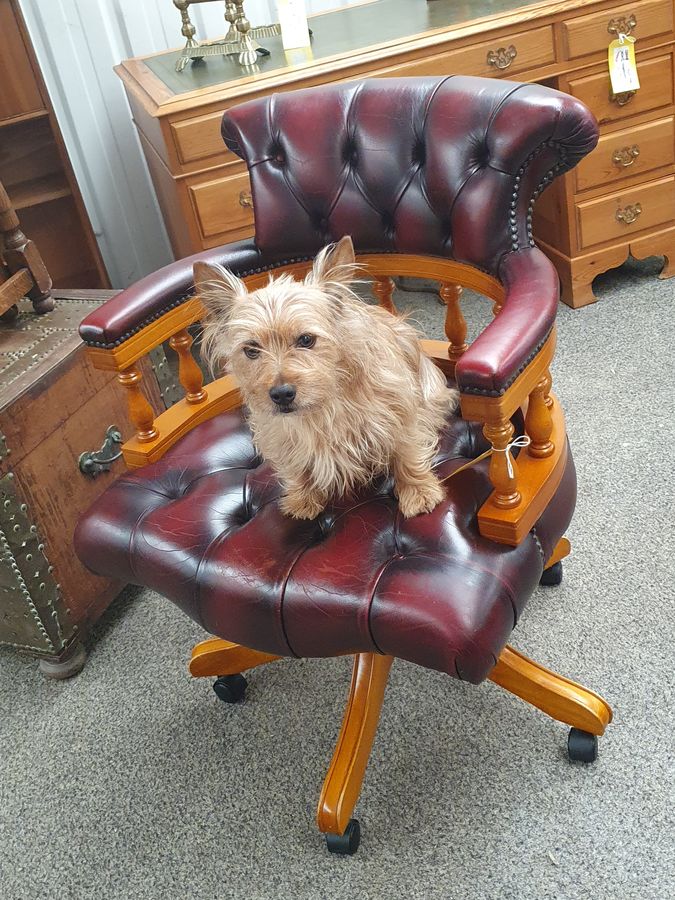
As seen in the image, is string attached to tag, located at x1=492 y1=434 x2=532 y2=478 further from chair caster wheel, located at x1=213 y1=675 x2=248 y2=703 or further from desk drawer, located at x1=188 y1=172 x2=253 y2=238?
desk drawer, located at x1=188 y1=172 x2=253 y2=238

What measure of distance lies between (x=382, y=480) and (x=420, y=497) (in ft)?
0.51

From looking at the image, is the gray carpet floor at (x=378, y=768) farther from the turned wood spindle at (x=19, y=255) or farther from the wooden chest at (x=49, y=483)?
the turned wood spindle at (x=19, y=255)

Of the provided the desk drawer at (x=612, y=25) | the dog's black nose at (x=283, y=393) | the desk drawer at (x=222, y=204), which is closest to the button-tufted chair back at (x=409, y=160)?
the dog's black nose at (x=283, y=393)

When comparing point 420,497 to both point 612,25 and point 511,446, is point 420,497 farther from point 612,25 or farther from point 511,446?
point 612,25

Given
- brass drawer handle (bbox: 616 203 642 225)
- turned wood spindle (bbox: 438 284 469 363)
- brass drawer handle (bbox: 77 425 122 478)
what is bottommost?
brass drawer handle (bbox: 77 425 122 478)

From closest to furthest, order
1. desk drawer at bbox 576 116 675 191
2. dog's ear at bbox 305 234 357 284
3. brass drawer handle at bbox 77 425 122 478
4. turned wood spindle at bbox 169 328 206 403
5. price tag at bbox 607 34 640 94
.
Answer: dog's ear at bbox 305 234 357 284, turned wood spindle at bbox 169 328 206 403, brass drawer handle at bbox 77 425 122 478, price tag at bbox 607 34 640 94, desk drawer at bbox 576 116 675 191

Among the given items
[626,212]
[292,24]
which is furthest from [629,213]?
[292,24]

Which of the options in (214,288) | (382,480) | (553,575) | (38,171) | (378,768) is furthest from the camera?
(38,171)

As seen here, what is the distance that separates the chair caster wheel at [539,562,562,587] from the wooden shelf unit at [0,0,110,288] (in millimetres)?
1923

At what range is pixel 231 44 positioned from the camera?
2.53 m

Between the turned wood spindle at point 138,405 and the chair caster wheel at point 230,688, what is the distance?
553 millimetres

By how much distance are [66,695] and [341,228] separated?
1.23m

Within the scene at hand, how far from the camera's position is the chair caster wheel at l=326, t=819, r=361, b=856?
1460 millimetres

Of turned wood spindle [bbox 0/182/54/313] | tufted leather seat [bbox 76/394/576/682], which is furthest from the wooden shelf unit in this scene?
tufted leather seat [bbox 76/394/576/682]
